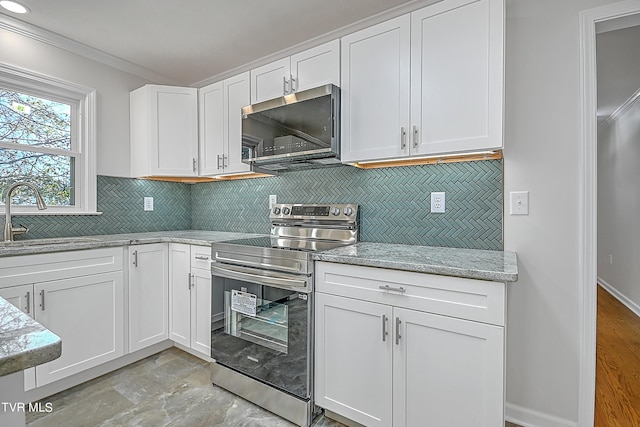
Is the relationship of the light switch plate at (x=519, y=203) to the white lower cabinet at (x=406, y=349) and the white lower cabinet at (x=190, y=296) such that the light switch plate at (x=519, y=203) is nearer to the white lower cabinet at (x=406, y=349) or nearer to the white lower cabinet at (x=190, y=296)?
the white lower cabinet at (x=406, y=349)

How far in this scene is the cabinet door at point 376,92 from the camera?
1.79 m

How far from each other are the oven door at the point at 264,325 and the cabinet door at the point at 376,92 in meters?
0.86

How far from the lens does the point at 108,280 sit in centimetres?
221

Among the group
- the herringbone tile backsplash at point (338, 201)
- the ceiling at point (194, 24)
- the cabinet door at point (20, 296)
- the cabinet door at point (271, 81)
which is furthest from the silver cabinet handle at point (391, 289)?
the cabinet door at point (20, 296)

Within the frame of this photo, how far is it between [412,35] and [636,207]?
3.81 metres

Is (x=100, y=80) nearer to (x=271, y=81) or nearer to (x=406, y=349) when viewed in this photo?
(x=271, y=81)

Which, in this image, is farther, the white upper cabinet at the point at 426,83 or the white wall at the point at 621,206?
the white wall at the point at 621,206

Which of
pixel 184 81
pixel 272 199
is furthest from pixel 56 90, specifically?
pixel 272 199

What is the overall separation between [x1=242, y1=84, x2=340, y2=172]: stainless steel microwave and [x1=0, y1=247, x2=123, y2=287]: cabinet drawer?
116 centimetres

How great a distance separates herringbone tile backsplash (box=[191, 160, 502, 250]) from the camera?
182 cm

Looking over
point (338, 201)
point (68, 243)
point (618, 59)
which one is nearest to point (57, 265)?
point (68, 243)

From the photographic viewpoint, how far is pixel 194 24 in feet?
7.41

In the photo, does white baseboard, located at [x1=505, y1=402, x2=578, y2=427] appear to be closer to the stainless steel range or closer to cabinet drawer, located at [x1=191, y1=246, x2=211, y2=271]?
the stainless steel range

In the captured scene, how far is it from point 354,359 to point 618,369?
215 cm
